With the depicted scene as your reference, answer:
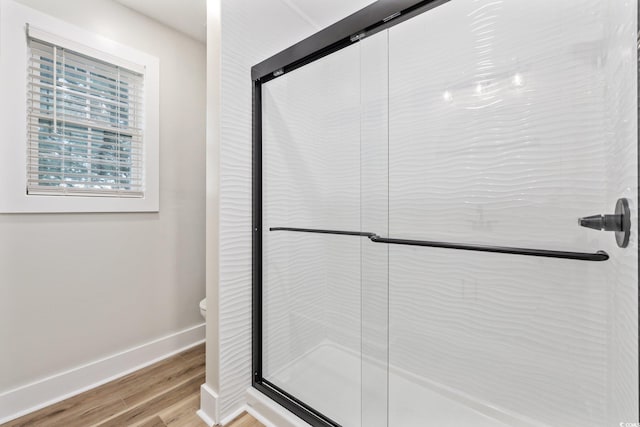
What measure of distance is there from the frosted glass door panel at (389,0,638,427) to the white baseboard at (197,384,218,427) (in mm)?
871

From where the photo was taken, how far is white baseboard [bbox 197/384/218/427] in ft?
4.65

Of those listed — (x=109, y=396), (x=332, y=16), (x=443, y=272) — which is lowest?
(x=109, y=396)

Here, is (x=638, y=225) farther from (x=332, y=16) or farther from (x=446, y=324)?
(x=332, y=16)

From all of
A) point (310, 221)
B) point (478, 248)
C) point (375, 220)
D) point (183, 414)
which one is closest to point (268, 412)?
point (183, 414)

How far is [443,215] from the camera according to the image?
1399 millimetres

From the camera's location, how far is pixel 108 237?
5.98ft

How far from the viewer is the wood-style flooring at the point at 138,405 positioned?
142 cm

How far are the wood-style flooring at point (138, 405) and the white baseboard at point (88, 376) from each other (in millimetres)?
42

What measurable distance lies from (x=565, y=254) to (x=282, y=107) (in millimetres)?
1432

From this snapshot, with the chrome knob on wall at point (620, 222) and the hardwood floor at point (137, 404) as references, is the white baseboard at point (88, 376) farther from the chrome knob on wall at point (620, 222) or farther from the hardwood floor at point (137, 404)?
the chrome knob on wall at point (620, 222)

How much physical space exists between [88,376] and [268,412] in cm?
115

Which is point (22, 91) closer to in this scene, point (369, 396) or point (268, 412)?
point (268, 412)

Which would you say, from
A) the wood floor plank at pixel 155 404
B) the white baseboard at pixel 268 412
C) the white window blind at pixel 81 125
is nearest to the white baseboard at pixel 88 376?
the wood floor plank at pixel 155 404

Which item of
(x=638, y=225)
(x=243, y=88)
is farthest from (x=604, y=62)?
(x=243, y=88)
